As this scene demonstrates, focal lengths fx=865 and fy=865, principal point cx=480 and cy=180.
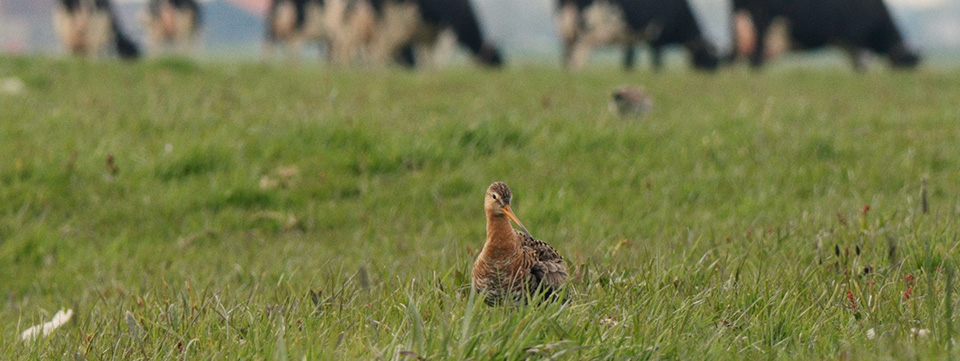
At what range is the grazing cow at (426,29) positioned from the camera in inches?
866

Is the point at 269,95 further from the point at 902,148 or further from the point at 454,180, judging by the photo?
the point at 902,148

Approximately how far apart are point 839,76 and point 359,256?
40.3 ft

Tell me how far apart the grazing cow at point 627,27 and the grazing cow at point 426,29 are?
83.2 inches

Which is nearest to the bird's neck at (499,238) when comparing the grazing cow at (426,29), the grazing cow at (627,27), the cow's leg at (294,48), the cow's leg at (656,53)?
the grazing cow at (426,29)

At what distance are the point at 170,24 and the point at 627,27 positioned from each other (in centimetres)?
1345

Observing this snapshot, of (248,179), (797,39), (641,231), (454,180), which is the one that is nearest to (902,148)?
(641,231)

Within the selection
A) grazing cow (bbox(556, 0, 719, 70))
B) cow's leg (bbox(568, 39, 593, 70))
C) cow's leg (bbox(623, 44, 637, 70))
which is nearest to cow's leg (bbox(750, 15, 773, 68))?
grazing cow (bbox(556, 0, 719, 70))

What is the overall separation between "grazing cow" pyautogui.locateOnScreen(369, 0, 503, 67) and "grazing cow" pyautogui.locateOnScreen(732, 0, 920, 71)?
259 inches

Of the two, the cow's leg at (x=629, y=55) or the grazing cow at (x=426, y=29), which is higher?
the grazing cow at (x=426, y=29)

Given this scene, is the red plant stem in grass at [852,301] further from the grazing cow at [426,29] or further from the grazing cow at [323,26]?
the grazing cow at [426,29]

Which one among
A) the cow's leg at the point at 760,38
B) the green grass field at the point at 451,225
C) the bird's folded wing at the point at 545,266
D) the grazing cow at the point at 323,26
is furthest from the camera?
the grazing cow at the point at 323,26

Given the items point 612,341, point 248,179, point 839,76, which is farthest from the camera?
point 839,76

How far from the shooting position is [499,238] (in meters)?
2.59

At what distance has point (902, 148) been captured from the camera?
20.9 ft
